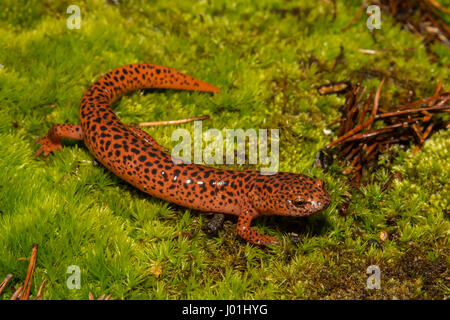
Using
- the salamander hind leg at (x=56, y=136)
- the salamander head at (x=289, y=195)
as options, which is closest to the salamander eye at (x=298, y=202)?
the salamander head at (x=289, y=195)

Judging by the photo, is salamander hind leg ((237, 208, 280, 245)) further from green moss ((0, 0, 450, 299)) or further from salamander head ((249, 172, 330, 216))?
salamander head ((249, 172, 330, 216))

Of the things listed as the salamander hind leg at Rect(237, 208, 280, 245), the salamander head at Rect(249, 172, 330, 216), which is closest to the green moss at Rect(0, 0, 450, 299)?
the salamander hind leg at Rect(237, 208, 280, 245)

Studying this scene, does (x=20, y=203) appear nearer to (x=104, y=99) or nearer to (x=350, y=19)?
(x=104, y=99)

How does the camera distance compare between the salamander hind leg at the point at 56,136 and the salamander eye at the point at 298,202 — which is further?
the salamander hind leg at the point at 56,136

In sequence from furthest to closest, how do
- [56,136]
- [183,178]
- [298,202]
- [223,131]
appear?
[223,131]
[56,136]
[183,178]
[298,202]

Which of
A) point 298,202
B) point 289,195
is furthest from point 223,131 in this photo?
point 298,202

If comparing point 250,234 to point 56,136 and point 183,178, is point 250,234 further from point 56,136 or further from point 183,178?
point 56,136

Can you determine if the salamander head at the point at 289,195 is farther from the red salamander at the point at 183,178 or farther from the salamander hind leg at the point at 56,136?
the salamander hind leg at the point at 56,136
